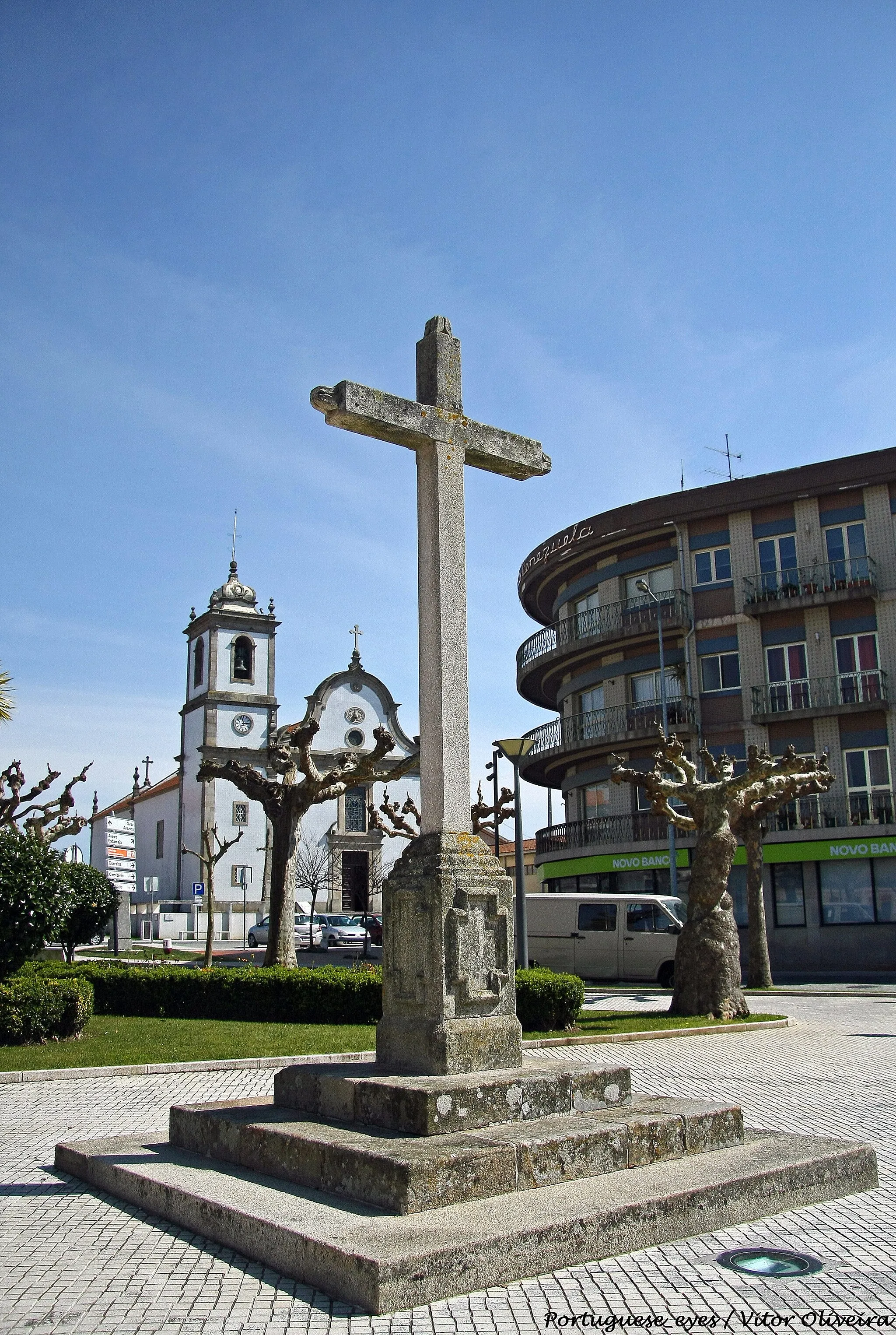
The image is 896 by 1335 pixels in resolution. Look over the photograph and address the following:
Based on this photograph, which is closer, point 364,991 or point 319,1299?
point 319,1299

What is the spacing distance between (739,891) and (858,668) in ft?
24.6

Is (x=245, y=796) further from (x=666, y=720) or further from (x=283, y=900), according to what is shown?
(x=283, y=900)

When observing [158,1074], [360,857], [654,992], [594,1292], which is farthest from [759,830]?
[360,857]

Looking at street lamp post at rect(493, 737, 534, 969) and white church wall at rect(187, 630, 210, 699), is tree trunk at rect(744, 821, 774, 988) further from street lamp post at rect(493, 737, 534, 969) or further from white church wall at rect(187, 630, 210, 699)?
white church wall at rect(187, 630, 210, 699)

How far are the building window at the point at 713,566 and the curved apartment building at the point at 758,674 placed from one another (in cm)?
5

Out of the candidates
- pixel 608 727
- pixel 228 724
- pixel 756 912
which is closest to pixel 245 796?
pixel 228 724

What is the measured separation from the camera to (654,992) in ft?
72.6

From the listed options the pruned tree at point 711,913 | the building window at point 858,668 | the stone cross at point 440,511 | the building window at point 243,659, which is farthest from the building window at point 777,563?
the building window at point 243,659

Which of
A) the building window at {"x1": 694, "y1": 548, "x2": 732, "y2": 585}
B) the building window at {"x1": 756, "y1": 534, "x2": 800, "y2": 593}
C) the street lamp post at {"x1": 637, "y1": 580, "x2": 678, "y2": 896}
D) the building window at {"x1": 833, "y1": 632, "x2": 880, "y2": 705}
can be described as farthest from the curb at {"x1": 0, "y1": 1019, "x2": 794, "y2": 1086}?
the building window at {"x1": 694, "y1": 548, "x2": 732, "y2": 585}

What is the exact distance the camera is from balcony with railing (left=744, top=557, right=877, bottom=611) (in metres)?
32.2

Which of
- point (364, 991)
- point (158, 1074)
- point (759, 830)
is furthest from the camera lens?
point (759, 830)

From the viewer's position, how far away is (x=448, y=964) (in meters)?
6.27

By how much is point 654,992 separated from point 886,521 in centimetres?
1744

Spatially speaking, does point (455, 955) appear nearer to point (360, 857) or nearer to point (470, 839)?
point (470, 839)
